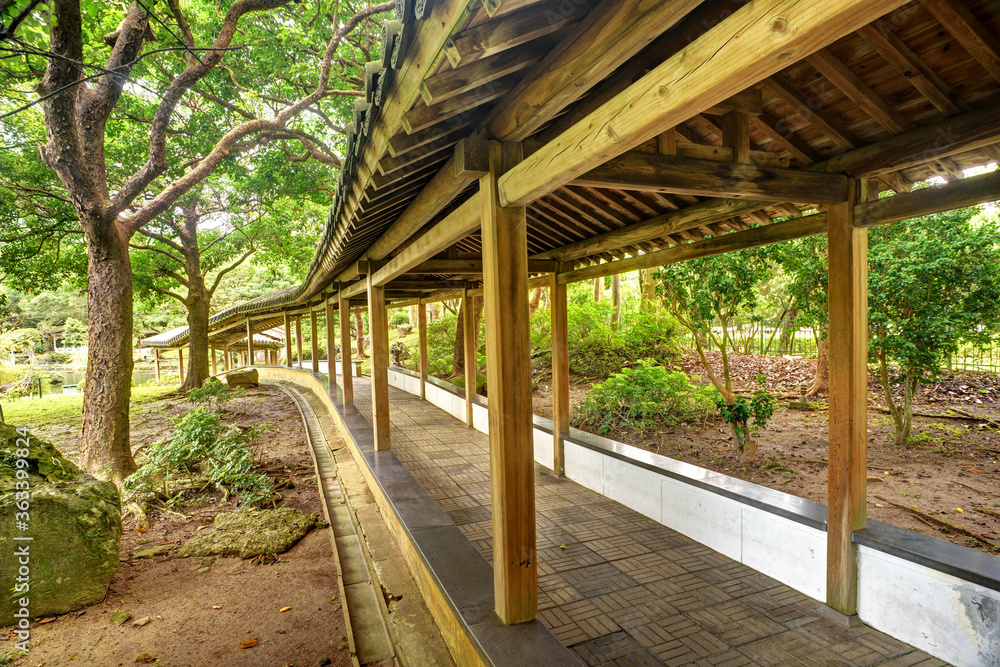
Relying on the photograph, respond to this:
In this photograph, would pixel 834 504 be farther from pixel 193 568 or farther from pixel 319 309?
pixel 319 309

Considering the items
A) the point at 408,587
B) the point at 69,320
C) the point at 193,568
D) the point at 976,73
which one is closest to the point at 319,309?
the point at 193,568

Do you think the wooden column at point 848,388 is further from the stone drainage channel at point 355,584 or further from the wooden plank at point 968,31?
the stone drainage channel at point 355,584

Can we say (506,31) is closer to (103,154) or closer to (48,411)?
(103,154)

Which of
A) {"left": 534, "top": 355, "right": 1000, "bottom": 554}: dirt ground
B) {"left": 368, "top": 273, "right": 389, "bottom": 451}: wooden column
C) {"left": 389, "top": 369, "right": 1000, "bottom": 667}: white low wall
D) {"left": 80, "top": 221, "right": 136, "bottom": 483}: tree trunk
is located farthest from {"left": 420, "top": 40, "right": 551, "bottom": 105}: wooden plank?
{"left": 80, "top": 221, "right": 136, "bottom": 483}: tree trunk

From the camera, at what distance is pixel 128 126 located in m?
10.9

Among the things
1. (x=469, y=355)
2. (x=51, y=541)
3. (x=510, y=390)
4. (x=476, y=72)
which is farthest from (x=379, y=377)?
(x=476, y=72)

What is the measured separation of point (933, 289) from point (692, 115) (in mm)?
5124

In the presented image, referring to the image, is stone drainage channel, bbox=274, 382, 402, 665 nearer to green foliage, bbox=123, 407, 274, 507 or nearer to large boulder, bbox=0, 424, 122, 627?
green foliage, bbox=123, 407, 274, 507

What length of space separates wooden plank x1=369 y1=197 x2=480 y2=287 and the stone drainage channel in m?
2.84

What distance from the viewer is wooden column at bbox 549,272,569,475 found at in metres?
6.01

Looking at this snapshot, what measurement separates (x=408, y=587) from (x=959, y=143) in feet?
15.4

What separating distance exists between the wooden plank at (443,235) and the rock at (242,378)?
1341 centimetres

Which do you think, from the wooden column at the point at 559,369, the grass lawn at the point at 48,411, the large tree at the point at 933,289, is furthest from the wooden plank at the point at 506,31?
the grass lawn at the point at 48,411

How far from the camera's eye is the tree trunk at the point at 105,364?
6328 millimetres
